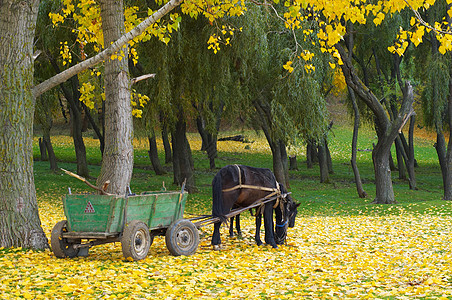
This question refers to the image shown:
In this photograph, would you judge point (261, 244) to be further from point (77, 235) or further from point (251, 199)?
point (77, 235)

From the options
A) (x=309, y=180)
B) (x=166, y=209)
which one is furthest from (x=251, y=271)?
(x=309, y=180)

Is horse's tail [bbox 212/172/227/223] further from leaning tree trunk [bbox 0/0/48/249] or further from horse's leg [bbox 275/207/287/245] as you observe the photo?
leaning tree trunk [bbox 0/0/48/249]

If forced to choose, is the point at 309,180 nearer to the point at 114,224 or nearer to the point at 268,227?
the point at 268,227

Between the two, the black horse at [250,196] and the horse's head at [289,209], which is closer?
the black horse at [250,196]

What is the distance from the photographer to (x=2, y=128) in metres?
8.57

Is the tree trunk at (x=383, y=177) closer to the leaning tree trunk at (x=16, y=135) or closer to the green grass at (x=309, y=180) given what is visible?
the green grass at (x=309, y=180)

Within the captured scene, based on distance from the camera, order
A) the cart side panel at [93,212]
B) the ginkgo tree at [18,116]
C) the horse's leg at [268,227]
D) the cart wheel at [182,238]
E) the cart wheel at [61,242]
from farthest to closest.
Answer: the horse's leg at [268,227] → the ginkgo tree at [18,116] → the cart wheel at [182,238] → the cart wheel at [61,242] → the cart side panel at [93,212]

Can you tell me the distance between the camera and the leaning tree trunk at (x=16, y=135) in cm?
852

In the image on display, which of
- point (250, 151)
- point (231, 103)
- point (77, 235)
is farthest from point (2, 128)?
point (250, 151)

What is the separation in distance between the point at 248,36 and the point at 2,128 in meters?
8.89

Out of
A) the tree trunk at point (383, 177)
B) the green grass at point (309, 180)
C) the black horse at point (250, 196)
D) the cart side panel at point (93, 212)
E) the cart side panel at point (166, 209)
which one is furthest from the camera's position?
the tree trunk at point (383, 177)

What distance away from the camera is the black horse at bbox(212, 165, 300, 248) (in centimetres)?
938

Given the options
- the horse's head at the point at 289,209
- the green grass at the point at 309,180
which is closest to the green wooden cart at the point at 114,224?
the horse's head at the point at 289,209

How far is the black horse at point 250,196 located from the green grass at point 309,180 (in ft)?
20.8
